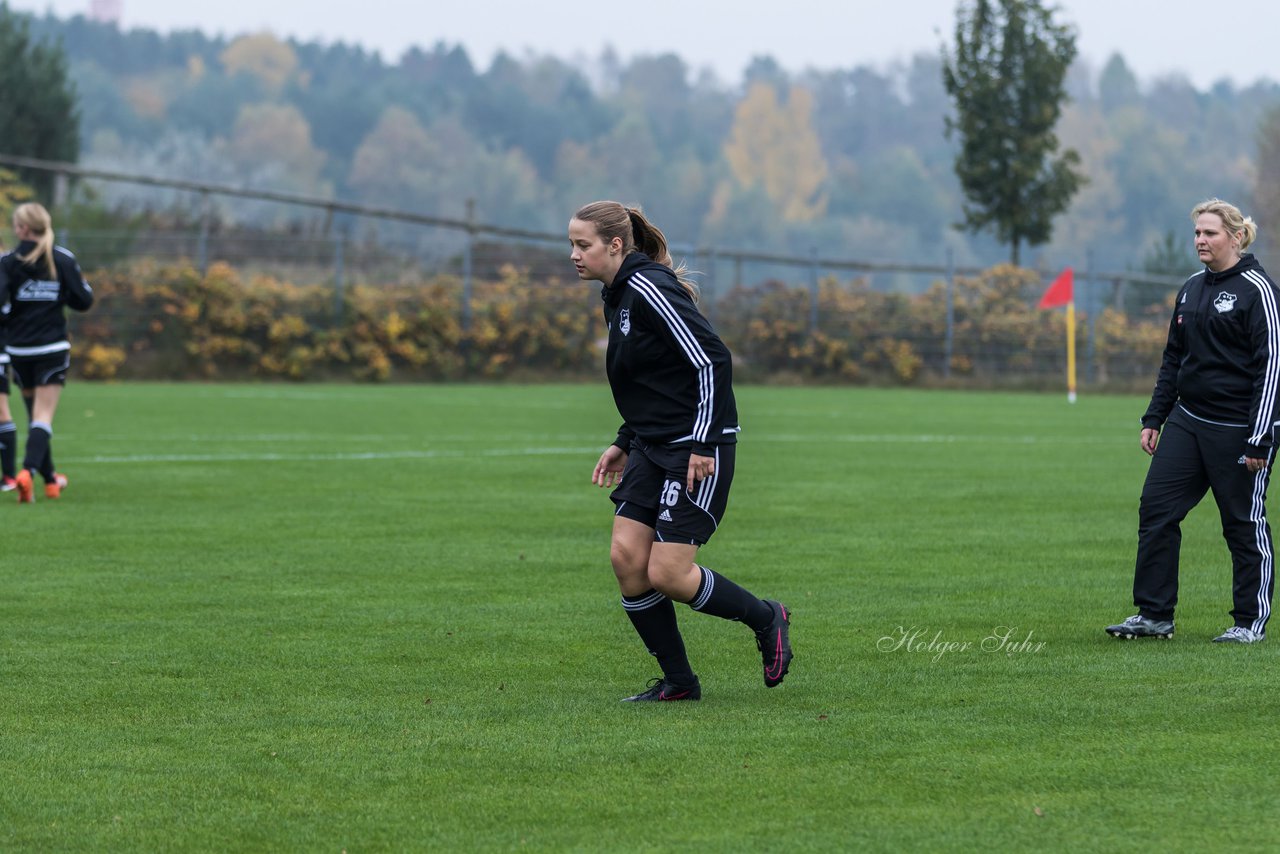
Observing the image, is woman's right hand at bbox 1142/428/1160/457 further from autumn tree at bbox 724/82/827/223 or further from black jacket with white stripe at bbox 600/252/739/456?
Answer: autumn tree at bbox 724/82/827/223

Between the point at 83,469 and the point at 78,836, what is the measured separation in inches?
435

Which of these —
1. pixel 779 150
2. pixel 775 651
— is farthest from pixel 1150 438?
pixel 779 150

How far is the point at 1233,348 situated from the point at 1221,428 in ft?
1.14

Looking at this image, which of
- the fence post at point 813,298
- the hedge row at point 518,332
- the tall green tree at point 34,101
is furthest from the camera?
the tall green tree at point 34,101

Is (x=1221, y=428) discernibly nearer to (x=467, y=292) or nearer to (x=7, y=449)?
(x=7, y=449)

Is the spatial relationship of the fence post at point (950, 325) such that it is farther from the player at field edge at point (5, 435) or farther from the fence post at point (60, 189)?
the player at field edge at point (5, 435)

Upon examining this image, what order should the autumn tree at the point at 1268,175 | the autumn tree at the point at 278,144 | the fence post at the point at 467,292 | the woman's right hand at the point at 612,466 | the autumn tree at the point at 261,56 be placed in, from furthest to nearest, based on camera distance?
the autumn tree at the point at 261,56, the autumn tree at the point at 278,144, the autumn tree at the point at 1268,175, the fence post at the point at 467,292, the woman's right hand at the point at 612,466

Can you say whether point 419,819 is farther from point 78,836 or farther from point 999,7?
point 999,7

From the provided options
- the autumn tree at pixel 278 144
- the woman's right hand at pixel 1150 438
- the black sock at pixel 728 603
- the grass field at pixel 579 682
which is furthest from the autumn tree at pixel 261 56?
the black sock at pixel 728 603

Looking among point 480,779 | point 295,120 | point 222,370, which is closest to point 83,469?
point 480,779

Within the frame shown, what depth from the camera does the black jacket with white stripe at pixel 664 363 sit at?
6.06 meters

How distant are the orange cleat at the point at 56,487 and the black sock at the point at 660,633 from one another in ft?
25.4

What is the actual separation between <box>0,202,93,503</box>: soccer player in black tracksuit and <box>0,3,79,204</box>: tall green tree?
34241mm

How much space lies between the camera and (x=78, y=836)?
466cm
